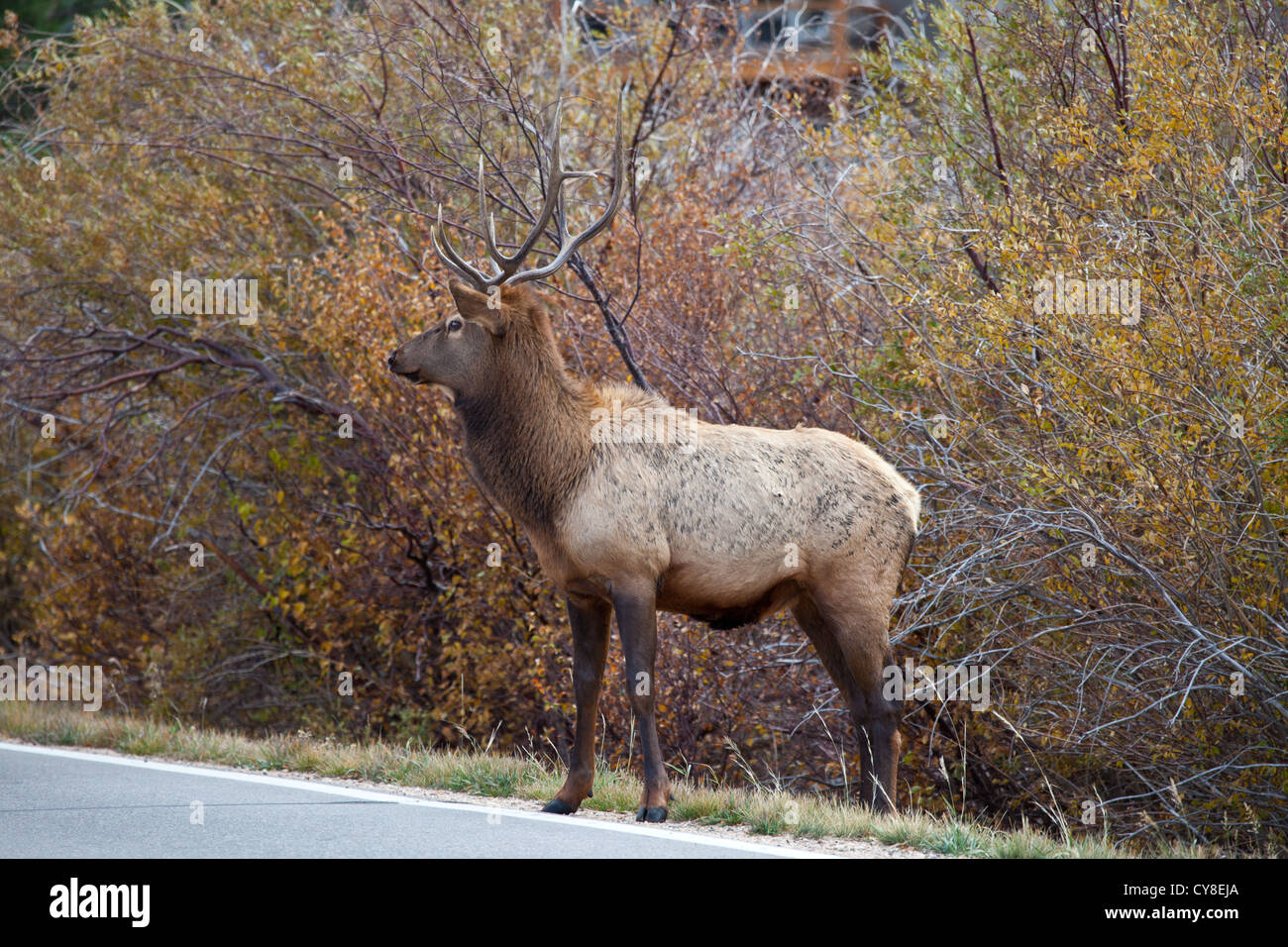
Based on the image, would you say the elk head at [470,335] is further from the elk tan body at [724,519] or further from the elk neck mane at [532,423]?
the elk tan body at [724,519]

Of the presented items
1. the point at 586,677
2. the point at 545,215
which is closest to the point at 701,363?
the point at 545,215

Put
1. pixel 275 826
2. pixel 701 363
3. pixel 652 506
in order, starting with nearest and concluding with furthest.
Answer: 1. pixel 275 826
2. pixel 652 506
3. pixel 701 363

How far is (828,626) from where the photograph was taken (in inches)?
316

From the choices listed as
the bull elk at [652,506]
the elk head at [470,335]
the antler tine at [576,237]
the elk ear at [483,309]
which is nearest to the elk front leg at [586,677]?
the bull elk at [652,506]

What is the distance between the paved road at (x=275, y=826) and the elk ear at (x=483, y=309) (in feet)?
8.57

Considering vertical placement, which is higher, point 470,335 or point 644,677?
point 470,335

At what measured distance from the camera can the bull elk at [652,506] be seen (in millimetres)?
7559

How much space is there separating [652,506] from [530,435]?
2.66 ft

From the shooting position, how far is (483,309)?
8.05 metres

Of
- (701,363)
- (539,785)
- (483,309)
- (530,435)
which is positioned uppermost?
(701,363)

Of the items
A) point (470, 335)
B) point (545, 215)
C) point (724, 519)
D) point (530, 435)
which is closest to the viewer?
point (724, 519)

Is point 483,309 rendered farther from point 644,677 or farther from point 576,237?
point 644,677
